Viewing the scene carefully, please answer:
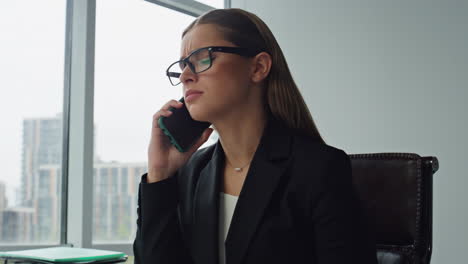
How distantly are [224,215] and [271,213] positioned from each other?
158mm

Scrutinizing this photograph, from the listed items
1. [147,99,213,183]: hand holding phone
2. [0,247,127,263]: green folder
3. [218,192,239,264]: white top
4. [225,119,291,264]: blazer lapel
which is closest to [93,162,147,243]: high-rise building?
[0,247,127,263]: green folder

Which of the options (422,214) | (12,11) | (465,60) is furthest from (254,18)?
(465,60)

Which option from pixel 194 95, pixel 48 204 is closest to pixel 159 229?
pixel 194 95

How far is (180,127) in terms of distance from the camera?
4.49 feet

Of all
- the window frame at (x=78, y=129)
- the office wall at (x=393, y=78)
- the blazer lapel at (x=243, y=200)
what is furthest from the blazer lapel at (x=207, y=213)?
the office wall at (x=393, y=78)

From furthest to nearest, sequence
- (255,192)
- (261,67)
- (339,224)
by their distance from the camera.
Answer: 1. (261,67)
2. (255,192)
3. (339,224)

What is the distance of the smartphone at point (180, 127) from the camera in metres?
1.35

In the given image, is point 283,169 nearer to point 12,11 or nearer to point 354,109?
point 12,11

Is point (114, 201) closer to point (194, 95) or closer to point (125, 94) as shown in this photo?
point (125, 94)

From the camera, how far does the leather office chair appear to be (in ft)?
3.94

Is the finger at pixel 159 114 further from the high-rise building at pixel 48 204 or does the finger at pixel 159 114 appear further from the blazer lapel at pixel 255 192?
the high-rise building at pixel 48 204

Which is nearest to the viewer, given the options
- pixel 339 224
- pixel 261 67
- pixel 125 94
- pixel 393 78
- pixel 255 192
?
pixel 339 224

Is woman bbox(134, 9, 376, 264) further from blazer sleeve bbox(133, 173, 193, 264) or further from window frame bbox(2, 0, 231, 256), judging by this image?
window frame bbox(2, 0, 231, 256)

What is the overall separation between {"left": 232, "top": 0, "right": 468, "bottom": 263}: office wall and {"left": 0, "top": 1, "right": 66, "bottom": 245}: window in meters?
1.44
